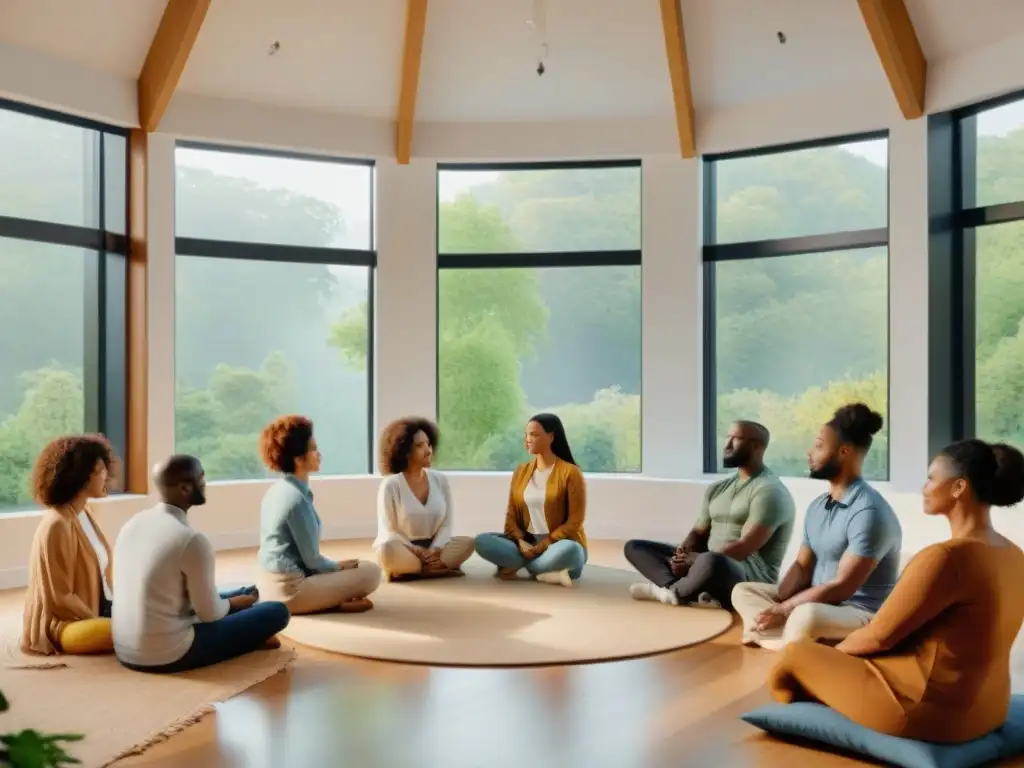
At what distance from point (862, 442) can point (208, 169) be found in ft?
17.9

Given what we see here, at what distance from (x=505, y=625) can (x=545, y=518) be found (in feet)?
4.03

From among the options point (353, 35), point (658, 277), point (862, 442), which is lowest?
point (862, 442)

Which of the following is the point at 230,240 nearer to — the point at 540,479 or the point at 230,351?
the point at 230,351

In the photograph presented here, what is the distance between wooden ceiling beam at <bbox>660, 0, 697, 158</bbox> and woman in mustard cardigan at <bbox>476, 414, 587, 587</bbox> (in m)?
2.85

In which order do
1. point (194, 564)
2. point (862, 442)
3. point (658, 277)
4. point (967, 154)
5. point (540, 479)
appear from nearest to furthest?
1. point (194, 564)
2. point (862, 442)
3. point (540, 479)
4. point (967, 154)
5. point (658, 277)

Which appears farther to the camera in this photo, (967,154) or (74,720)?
(967,154)

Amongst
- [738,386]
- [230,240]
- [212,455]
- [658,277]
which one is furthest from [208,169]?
[738,386]

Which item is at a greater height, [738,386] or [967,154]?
[967,154]

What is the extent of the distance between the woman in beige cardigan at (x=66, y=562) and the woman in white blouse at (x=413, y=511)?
1888 mm

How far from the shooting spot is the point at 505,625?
493cm

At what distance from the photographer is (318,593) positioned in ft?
16.7

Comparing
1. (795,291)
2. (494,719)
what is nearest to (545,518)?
(494,719)

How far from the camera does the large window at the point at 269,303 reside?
7.64 m

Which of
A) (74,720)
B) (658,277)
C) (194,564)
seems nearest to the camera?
(74,720)
